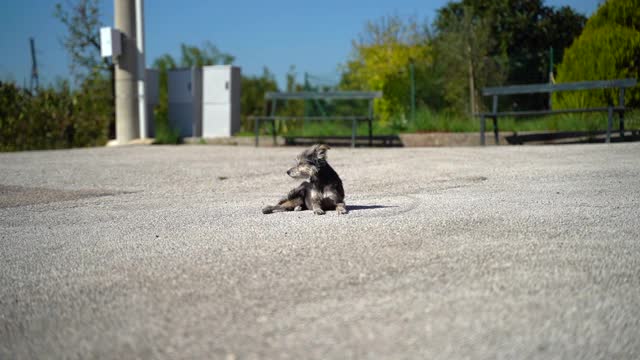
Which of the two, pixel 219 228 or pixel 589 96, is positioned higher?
pixel 589 96

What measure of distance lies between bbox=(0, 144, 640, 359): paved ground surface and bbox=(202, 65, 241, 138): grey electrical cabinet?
12253mm

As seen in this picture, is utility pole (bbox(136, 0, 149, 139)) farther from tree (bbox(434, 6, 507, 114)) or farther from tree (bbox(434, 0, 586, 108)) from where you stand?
tree (bbox(434, 0, 586, 108))

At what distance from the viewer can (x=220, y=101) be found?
19266 mm

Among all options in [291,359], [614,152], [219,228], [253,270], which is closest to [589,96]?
[614,152]

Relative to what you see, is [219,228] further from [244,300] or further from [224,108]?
[224,108]

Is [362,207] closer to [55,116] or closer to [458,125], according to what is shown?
[458,125]

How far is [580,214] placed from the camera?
4941 millimetres

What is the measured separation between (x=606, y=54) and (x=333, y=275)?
13503mm

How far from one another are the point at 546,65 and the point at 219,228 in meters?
15.6

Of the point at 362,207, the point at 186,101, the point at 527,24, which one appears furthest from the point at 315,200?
the point at 527,24

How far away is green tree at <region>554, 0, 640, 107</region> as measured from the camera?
48.0ft

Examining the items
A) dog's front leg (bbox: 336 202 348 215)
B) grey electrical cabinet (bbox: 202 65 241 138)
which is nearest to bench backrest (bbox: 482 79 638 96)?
grey electrical cabinet (bbox: 202 65 241 138)

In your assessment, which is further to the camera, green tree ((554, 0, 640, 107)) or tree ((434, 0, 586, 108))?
tree ((434, 0, 586, 108))

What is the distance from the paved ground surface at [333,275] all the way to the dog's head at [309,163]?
0.36m
